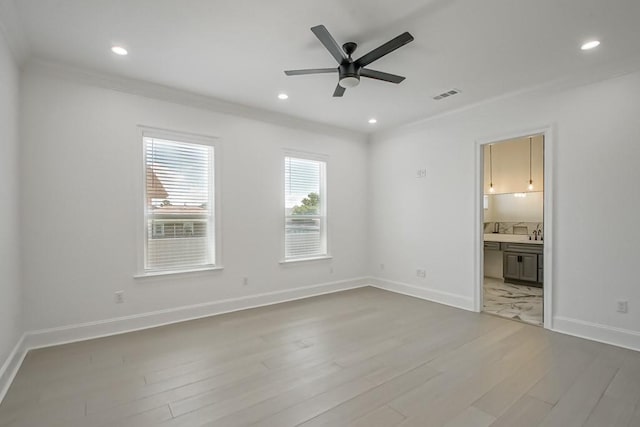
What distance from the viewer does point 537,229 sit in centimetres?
661

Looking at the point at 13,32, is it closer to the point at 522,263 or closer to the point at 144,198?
the point at 144,198

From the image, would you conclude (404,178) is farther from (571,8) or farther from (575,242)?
(571,8)

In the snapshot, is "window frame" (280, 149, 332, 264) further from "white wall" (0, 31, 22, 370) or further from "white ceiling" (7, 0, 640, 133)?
"white wall" (0, 31, 22, 370)

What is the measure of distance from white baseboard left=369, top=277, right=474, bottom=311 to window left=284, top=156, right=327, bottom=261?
1.25 metres

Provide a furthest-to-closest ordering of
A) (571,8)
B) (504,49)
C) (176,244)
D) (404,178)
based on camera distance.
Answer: (404,178), (176,244), (504,49), (571,8)

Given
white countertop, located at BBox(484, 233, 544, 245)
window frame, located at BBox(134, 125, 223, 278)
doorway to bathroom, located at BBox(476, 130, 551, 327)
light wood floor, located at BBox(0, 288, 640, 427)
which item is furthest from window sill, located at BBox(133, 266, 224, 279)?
white countertop, located at BBox(484, 233, 544, 245)

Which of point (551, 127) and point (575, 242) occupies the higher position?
point (551, 127)

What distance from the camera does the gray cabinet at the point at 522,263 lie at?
19.3 ft

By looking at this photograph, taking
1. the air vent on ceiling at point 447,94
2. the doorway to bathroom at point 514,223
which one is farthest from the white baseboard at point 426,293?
the air vent on ceiling at point 447,94

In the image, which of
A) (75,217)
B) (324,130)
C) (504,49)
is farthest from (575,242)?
(75,217)

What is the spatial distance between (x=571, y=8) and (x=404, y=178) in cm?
330

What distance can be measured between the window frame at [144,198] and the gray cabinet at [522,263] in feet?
17.9

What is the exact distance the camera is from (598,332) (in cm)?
341

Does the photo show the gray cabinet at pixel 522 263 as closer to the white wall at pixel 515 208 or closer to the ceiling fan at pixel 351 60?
the white wall at pixel 515 208
